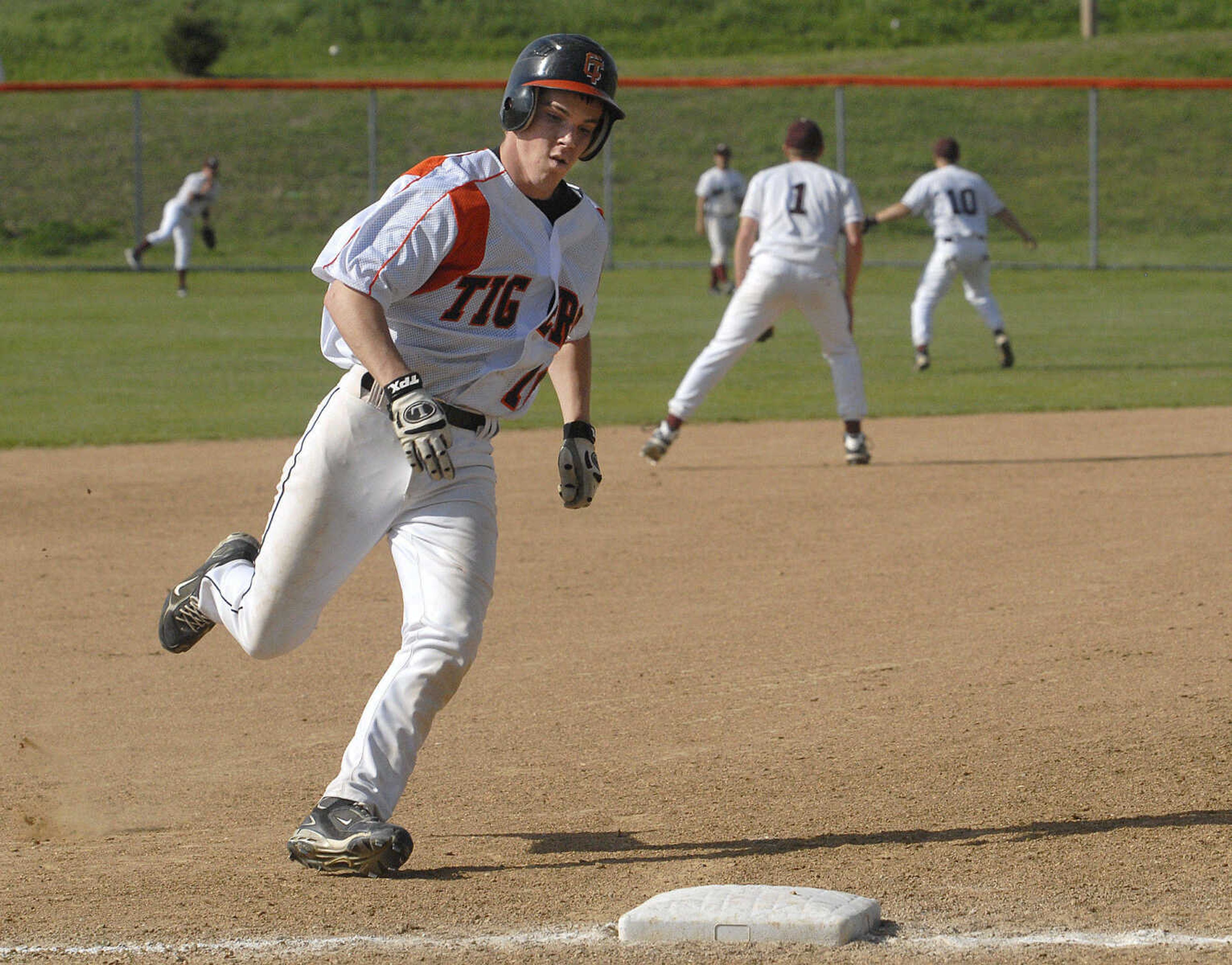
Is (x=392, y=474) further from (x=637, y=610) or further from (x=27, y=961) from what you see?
(x=637, y=610)

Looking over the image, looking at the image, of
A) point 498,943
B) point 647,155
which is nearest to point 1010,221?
point 498,943

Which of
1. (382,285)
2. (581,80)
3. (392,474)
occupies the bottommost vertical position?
(392,474)

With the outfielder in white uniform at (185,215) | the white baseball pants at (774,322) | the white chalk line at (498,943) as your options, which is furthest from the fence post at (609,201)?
the white chalk line at (498,943)

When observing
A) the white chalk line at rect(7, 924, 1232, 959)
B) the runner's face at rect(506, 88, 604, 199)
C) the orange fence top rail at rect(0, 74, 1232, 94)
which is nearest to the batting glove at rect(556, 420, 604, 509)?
the runner's face at rect(506, 88, 604, 199)

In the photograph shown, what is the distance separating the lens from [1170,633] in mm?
6203

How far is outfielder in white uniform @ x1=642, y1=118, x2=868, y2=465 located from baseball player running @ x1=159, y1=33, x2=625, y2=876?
18.3 feet

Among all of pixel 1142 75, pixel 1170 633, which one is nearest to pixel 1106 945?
pixel 1170 633

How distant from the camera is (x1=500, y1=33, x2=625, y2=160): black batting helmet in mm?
3994

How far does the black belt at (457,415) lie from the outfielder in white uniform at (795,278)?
224 inches

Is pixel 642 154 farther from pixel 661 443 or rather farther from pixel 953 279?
pixel 661 443

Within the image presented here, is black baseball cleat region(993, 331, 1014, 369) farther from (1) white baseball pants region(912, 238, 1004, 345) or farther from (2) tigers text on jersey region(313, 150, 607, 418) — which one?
(2) tigers text on jersey region(313, 150, 607, 418)

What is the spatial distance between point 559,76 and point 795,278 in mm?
5849

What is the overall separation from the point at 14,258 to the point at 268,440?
815 inches

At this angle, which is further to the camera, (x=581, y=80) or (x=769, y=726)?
(x=769, y=726)
